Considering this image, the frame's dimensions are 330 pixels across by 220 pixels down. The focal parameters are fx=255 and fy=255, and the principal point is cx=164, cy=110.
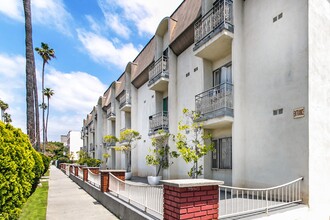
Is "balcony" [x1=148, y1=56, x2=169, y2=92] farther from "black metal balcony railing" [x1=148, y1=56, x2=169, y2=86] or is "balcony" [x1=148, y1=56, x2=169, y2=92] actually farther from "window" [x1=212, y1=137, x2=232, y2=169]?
"window" [x1=212, y1=137, x2=232, y2=169]

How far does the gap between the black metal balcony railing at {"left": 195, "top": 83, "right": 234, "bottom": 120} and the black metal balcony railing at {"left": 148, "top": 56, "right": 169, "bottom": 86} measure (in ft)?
13.6

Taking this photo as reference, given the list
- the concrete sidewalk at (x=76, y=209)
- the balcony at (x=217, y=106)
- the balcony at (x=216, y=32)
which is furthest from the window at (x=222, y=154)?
the concrete sidewalk at (x=76, y=209)

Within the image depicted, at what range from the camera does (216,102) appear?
10.8 metres

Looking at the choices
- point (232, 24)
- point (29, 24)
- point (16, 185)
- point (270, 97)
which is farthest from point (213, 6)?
point (29, 24)

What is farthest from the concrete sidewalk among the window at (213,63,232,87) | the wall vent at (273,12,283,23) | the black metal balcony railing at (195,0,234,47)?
the wall vent at (273,12,283,23)

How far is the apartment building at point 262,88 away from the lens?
25.8 ft

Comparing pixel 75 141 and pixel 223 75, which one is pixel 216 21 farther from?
pixel 75 141

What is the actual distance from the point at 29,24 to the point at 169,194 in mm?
16063

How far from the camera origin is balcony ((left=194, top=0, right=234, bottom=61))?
402 inches

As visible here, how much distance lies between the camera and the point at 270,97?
8898 mm

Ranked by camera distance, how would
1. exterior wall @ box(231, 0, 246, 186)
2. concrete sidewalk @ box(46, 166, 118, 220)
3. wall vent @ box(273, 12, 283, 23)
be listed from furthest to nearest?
exterior wall @ box(231, 0, 246, 186)
wall vent @ box(273, 12, 283, 23)
concrete sidewalk @ box(46, 166, 118, 220)
